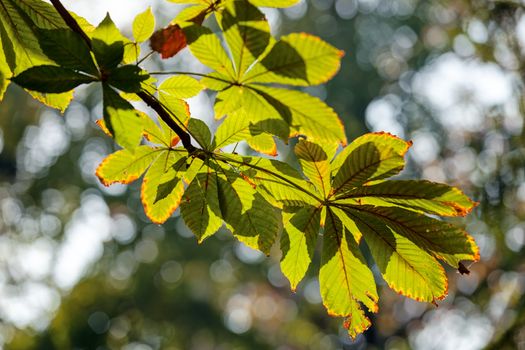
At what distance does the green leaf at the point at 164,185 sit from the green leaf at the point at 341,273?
9.0 inches

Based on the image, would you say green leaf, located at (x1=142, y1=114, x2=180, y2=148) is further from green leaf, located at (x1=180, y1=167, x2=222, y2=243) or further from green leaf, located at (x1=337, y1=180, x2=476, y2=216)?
green leaf, located at (x1=337, y1=180, x2=476, y2=216)

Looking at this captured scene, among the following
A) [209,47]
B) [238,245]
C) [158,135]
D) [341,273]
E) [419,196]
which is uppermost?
[209,47]

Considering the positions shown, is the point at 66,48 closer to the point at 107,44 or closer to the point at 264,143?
the point at 107,44

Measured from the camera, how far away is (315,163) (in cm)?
74

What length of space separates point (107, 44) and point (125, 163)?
0.24m

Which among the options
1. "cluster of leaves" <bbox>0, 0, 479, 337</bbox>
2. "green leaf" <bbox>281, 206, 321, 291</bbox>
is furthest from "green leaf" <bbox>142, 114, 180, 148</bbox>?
"green leaf" <bbox>281, 206, 321, 291</bbox>

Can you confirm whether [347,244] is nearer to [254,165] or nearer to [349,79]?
[254,165]

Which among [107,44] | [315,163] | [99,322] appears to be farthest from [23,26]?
[99,322]

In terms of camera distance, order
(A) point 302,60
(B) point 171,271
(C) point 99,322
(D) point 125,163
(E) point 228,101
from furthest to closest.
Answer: (B) point 171,271
(C) point 99,322
(D) point 125,163
(E) point 228,101
(A) point 302,60

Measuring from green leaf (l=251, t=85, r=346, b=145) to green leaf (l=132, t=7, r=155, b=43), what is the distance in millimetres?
198

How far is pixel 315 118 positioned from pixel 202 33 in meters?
0.19

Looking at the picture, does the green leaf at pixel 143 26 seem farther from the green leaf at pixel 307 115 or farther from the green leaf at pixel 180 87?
the green leaf at pixel 307 115

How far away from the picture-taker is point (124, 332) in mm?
8500

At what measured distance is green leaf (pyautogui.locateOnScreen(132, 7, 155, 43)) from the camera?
2.31ft
